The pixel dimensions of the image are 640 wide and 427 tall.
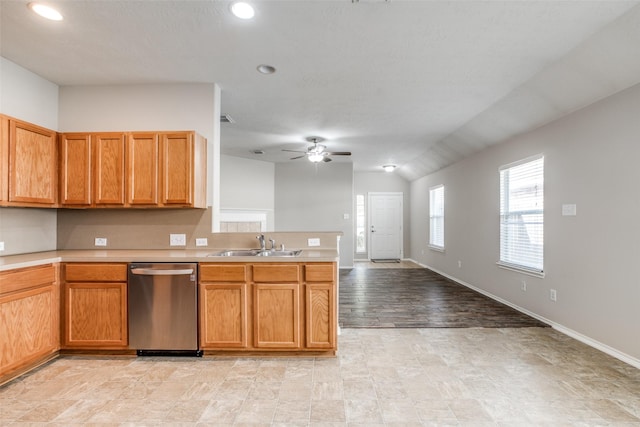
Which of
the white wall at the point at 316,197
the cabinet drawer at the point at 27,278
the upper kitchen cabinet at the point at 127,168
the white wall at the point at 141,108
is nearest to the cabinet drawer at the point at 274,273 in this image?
the upper kitchen cabinet at the point at 127,168

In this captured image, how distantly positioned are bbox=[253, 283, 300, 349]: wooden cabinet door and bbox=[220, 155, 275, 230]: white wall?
4.30 metres

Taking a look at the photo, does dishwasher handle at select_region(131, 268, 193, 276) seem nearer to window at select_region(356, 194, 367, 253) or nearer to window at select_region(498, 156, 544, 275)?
Answer: window at select_region(498, 156, 544, 275)

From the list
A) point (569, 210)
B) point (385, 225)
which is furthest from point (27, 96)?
point (385, 225)

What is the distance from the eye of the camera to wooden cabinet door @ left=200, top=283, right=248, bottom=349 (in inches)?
109

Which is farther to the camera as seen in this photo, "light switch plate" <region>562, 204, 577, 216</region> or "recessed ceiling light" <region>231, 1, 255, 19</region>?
"light switch plate" <region>562, 204, 577, 216</region>

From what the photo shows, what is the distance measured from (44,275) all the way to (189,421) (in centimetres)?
184

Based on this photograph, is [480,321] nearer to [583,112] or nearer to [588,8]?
[583,112]

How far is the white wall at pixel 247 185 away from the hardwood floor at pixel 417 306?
2607mm

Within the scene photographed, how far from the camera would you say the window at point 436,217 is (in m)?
7.15

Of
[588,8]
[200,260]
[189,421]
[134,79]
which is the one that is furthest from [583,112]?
[134,79]

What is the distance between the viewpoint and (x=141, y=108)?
10.9 ft

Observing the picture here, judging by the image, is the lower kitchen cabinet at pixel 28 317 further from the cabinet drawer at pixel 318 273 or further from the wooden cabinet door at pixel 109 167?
the cabinet drawer at pixel 318 273

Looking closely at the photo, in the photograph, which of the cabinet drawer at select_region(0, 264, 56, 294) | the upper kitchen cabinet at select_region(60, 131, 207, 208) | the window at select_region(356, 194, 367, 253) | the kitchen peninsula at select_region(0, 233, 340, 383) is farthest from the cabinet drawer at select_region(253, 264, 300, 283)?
the window at select_region(356, 194, 367, 253)

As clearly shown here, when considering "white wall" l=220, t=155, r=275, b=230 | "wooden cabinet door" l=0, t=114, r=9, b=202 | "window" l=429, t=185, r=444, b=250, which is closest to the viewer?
"wooden cabinet door" l=0, t=114, r=9, b=202
